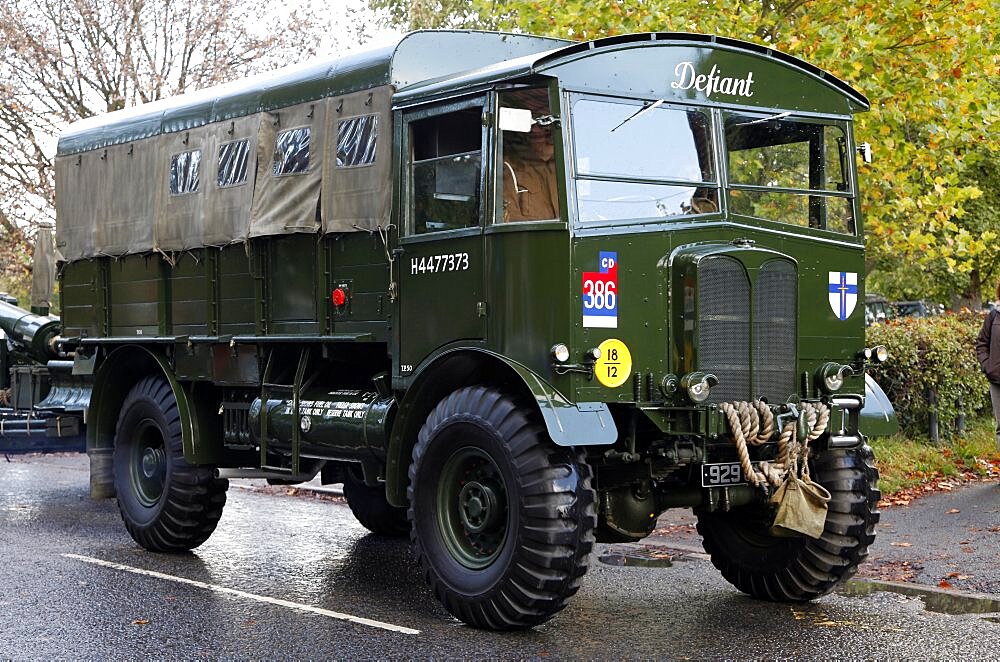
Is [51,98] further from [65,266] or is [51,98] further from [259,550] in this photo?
[259,550]

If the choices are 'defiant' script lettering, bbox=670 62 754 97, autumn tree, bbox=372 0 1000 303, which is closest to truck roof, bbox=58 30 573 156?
'defiant' script lettering, bbox=670 62 754 97

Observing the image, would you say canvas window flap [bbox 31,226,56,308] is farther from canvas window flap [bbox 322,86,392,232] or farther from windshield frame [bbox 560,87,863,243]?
windshield frame [bbox 560,87,863,243]

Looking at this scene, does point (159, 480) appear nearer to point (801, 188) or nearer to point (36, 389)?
point (36, 389)

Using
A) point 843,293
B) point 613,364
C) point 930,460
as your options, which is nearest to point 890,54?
point 930,460

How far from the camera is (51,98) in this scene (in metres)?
26.2

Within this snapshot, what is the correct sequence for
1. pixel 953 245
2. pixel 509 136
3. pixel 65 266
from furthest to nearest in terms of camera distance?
pixel 953 245 < pixel 65 266 < pixel 509 136

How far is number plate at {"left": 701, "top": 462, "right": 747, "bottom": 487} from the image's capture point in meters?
7.74

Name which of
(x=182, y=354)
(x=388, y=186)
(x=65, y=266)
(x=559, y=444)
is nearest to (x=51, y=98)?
(x=65, y=266)

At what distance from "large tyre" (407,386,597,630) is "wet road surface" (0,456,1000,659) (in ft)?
0.81

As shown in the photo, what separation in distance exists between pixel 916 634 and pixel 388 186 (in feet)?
13.6

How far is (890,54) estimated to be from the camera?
47.5 ft

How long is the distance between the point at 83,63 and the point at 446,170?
19655mm

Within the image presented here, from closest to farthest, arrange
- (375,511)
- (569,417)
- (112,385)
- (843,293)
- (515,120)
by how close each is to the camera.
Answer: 1. (569,417)
2. (515,120)
3. (843,293)
4. (375,511)
5. (112,385)

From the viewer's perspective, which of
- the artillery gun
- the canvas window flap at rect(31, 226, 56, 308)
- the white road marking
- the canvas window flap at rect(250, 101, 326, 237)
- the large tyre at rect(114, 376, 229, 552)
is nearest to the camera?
the white road marking
